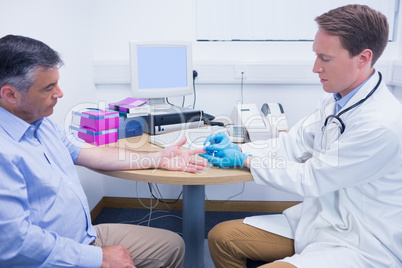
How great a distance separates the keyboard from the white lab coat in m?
0.39

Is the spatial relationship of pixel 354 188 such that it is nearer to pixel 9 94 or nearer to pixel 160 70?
pixel 9 94

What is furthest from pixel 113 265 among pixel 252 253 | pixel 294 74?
pixel 294 74

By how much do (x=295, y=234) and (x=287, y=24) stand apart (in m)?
1.50

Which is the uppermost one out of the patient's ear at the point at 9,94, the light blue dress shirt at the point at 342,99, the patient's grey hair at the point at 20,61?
the patient's grey hair at the point at 20,61

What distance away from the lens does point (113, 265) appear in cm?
98

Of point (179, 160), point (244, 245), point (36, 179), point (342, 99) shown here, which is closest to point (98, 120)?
point (179, 160)

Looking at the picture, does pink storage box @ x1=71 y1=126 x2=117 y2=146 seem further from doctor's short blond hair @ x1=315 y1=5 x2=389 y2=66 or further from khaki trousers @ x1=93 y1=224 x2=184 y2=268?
doctor's short blond hair @ x1=315 y1=5 x2=389 y2=66

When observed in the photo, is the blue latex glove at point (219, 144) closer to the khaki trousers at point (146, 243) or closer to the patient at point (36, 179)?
the khaki trousers at point (146, 243)

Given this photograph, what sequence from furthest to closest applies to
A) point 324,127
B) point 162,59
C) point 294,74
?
point 294,74, point 162,59, point 324,127

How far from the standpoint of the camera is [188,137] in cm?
158

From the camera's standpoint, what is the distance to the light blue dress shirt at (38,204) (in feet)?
2.73

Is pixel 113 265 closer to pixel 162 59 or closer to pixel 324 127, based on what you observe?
pixel 324 127

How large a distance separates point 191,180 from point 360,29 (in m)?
0.73

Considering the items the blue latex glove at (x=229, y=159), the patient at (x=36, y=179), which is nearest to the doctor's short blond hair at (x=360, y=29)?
the blue latex glove at (x=229, y=159)
